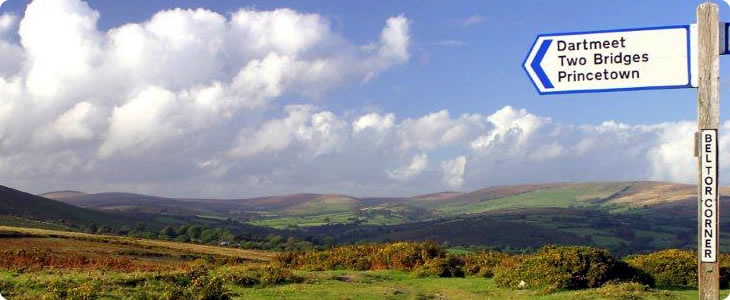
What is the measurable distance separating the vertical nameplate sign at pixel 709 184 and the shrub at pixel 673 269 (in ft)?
68.7

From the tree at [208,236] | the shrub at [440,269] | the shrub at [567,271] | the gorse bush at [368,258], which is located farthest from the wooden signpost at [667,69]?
the tree at [208,236]

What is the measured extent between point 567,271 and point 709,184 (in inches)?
702

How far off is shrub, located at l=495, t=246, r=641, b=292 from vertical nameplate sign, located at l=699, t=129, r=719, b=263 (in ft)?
55.4

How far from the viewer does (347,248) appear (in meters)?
32.9

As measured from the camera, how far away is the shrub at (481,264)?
2743 centimetres

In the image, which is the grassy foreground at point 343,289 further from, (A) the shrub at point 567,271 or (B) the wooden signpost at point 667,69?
(B) the wooden signpost at point 667,69

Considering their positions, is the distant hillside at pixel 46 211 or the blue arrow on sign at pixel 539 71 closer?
the blue arrow on sign at pixel 539 71

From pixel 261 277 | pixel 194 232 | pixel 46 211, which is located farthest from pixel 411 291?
pixel 46 211

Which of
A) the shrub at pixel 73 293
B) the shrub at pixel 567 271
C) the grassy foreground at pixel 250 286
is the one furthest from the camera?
the shrub at pixel 567 271

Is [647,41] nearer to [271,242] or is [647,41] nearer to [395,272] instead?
[395,272]

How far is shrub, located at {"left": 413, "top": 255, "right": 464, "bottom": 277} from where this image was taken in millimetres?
26719

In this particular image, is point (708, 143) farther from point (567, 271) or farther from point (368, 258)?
point (368, 258)

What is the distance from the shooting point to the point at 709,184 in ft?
18.0

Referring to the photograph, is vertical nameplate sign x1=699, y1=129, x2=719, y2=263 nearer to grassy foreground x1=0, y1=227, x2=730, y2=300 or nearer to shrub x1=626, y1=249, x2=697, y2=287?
grassy foreground x1=0, y1=227, x2=730, y2=300
